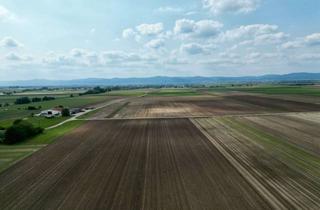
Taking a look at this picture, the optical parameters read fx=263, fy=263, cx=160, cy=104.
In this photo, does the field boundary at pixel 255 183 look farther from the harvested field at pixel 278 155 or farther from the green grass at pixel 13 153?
the green grass at pixel 13 153

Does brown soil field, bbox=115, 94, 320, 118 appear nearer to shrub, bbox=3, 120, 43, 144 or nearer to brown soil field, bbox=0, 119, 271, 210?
shrub, bbox=3, 120, 43, 144

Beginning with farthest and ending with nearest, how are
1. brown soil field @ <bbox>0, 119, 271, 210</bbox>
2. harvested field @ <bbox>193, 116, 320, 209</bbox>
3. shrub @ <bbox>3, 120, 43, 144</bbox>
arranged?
shrub @ <bbox>3, 120, 43, 144</bbox> → harvested field @ <bbox>193, 116, 320, 209</bbox> → brown soil field @ <bbox>0, 119, 271, 210</bbox>

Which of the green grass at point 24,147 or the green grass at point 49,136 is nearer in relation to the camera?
the green grass at point 24,147

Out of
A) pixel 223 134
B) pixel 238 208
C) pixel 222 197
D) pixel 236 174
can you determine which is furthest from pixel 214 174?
pixel 223 134

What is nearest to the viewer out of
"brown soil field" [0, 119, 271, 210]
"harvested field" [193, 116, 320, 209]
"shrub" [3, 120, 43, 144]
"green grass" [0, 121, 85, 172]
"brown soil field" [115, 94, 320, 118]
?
"brown soil field" [0, 119, 271, 210]

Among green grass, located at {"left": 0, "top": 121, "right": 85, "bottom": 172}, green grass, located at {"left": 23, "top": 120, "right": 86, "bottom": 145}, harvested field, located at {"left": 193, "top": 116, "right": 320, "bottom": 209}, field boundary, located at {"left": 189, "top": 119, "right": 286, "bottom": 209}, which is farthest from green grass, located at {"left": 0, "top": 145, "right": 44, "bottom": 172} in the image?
harvested field, located at {"left": 193, "top": 116, "right": 320, "bottom": 209}

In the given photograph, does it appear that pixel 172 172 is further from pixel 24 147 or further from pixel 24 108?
pixel 24 108

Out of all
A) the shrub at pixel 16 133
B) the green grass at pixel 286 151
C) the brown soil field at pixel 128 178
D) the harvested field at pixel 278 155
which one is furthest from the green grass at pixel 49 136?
the green grass at pixel 286 151
